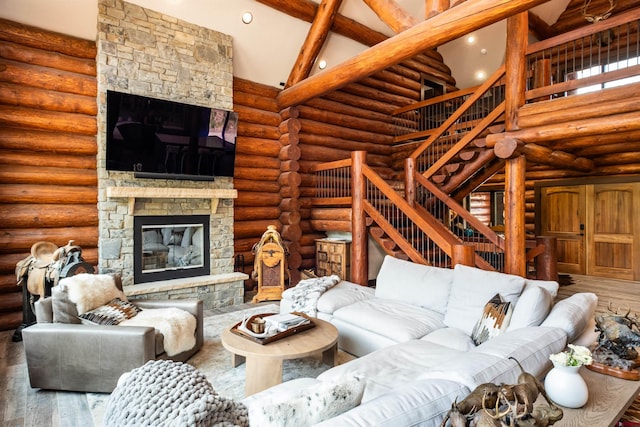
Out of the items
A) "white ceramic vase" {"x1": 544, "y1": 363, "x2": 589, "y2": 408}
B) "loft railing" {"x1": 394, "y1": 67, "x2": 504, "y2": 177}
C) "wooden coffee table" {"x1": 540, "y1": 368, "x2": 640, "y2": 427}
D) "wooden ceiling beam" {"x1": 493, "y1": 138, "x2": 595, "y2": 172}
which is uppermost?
"loft railing" {"x1": 394, "y1": 67, "x2": 504, "y2": 177}

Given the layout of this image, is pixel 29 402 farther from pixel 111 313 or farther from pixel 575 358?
pixel 575 358

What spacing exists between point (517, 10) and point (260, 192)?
4565 mm

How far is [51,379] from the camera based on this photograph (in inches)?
113

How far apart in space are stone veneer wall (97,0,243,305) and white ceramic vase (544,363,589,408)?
15.0 ft

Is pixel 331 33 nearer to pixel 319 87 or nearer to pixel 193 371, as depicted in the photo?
pixel 319 87

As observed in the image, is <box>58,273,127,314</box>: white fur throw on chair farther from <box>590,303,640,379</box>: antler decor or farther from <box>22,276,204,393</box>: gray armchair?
<box>590,303,640,379</box>: antler decor

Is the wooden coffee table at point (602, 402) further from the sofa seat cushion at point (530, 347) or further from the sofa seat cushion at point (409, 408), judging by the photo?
the sofa seat cushion at point (409, 408)

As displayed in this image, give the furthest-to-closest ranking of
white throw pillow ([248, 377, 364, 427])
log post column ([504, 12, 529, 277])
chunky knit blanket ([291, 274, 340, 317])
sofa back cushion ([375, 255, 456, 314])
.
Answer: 1. log post column ([504, 12, 529, 277])
2. chunky knit blanket ([291, 274, 340, 317])
3. sofa back cushion ([375, 255, 456, 314])
4. white throw pillow ([248, 377, 364, 427])

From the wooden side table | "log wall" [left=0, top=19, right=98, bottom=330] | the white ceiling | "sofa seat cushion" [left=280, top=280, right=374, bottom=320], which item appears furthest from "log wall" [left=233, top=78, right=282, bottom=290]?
"sofa seat cushion" [left=280, top=280, right=374, bottom=320]

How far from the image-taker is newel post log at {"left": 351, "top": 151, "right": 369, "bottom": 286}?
223 inches

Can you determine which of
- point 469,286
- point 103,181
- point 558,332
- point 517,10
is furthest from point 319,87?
point 558,332

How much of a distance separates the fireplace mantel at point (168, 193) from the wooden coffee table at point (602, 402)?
4.75m

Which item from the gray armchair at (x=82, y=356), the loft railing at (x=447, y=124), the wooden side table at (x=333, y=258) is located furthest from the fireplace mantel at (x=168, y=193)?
the loft railing at (x=447, y=124)

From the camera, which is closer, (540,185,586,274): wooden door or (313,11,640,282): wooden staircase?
(313,11,640,282): wooden staircase
